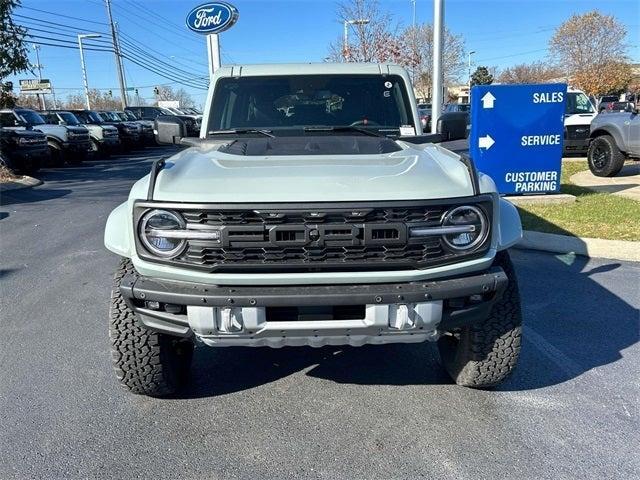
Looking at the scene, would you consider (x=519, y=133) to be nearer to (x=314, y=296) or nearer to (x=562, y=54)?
(x=314, y=296)

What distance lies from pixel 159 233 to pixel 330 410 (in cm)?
137

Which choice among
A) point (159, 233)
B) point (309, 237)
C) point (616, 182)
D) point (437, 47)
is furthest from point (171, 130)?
point (616, 182)

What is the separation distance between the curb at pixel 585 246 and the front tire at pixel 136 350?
4186 mm

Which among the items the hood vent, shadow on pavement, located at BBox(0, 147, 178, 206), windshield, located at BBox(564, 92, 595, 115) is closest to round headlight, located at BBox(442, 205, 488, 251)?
the hood vent

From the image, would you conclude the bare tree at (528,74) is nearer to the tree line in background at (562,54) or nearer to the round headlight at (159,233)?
the tree line in background at (562,54)

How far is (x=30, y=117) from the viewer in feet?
53.7

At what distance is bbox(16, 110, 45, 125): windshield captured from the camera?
629 inches

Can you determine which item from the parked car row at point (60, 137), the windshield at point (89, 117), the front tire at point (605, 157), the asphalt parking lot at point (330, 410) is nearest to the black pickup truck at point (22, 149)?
the parked car row at point (60, 137)

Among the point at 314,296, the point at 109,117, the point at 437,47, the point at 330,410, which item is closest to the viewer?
the point at 314,296

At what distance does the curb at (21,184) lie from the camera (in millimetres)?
11994

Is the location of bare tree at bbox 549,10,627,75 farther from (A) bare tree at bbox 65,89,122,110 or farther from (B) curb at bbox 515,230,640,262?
(A) bare tree at bbox 65,89,122,110

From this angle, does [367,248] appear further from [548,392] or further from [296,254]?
[548,392]

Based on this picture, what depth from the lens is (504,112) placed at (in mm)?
8062

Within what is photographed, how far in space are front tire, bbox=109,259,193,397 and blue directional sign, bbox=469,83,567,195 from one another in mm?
6460
